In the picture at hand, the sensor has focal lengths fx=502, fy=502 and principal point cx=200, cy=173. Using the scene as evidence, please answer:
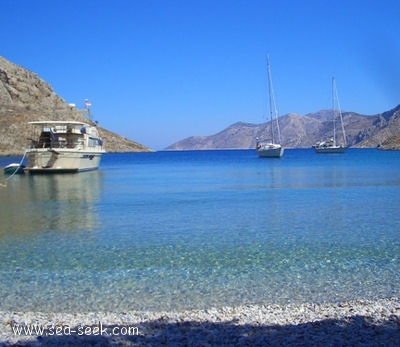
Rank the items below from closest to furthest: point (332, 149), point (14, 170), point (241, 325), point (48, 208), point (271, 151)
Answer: point (241, 325)
point (48, 208)
point (14, 170)
point (271, 151)
point (332, 149)

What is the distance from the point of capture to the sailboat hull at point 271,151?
9569 cm

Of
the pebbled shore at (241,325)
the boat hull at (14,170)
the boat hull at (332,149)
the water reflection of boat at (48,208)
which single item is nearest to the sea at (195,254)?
the water reflection of boat at (48,208)

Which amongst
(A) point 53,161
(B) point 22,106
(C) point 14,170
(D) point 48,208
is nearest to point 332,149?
(A) point 53,161

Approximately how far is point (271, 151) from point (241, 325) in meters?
91.5

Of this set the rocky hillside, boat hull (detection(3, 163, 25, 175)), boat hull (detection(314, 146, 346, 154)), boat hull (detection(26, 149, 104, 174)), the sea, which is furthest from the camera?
the rocky hillside

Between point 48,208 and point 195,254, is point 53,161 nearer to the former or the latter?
point 48,208

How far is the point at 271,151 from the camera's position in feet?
322

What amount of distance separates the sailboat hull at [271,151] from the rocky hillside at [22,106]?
2346 inches

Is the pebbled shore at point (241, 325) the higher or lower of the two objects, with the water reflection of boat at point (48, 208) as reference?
lower

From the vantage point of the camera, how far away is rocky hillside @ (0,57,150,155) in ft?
450

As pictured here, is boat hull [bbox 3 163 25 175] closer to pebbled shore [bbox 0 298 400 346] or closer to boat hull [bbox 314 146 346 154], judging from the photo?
pebbled shore [bbox 0 298 400 346]

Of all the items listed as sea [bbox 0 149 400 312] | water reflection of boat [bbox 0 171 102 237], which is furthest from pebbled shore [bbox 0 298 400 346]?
water reflection of boat [bbox 0 171 102 237]

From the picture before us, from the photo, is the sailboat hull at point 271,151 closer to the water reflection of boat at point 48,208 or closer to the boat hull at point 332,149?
the boat hull at point 332,149

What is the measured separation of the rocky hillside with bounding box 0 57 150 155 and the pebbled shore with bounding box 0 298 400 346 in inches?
5239
